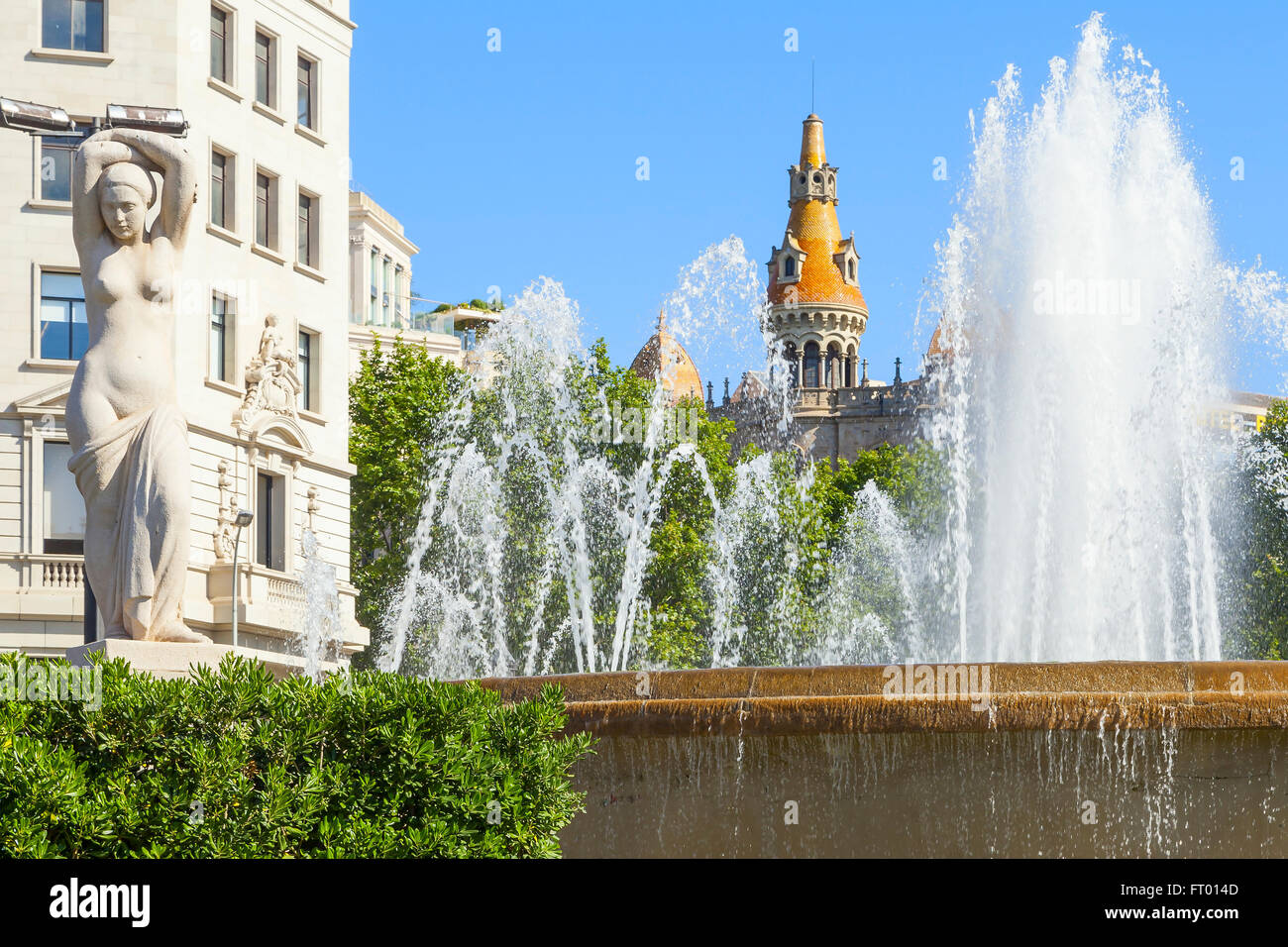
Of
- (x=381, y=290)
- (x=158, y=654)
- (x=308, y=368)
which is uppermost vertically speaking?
(x=381, y=290)

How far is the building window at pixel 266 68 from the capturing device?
3581cm

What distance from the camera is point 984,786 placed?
Answer: 9.20m

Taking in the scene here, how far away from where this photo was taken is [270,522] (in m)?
35.0

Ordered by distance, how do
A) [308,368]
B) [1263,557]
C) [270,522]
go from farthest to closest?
[1263,557] → [308,368] → [270,522]

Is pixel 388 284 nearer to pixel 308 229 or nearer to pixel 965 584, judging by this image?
pixel 308 229

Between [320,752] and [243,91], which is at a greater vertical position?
[243,91]

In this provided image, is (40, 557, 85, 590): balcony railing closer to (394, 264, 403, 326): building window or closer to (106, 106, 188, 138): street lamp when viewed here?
(106, 106, 188, 138): street lamp

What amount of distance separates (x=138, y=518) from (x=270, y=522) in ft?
84.0

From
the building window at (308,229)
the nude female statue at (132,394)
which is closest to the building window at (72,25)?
the building window at (308,229)

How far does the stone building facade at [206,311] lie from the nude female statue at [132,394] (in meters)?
21.7

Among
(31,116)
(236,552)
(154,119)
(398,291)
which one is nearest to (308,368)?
(236,552)
